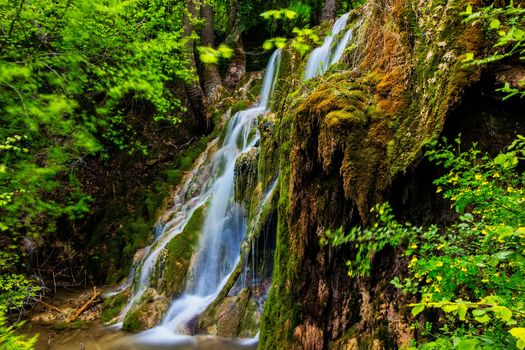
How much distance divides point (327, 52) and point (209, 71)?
5.77 m

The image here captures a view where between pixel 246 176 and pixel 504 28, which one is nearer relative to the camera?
pixel 504 28

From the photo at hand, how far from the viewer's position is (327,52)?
26.9 feet

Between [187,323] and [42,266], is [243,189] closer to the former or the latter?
[187,323]

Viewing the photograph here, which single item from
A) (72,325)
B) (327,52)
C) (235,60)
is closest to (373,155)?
(327,52)

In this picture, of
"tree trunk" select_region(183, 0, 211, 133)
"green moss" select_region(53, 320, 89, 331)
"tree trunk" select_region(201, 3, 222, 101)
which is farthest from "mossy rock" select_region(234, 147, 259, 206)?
"tree trunk" select_region(201, 3, 222, 101)

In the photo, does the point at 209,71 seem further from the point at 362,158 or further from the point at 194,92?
the point at 362,158

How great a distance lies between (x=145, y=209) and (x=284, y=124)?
7.20 meters

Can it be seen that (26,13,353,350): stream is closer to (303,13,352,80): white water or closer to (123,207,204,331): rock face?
(303,13,352,80): white water

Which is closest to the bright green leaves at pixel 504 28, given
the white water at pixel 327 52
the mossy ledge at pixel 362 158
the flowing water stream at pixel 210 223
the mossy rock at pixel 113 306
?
the mossy ledge at pixel 362 158

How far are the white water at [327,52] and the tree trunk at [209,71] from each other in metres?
4.71

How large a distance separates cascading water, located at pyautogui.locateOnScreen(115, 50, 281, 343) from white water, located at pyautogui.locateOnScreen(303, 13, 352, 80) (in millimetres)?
1956

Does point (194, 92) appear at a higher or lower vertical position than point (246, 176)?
higher

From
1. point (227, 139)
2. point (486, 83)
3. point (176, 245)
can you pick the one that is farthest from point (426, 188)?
point (227, 139)

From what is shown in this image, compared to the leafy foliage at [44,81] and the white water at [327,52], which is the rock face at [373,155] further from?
the leafy foliage at [44,81]
